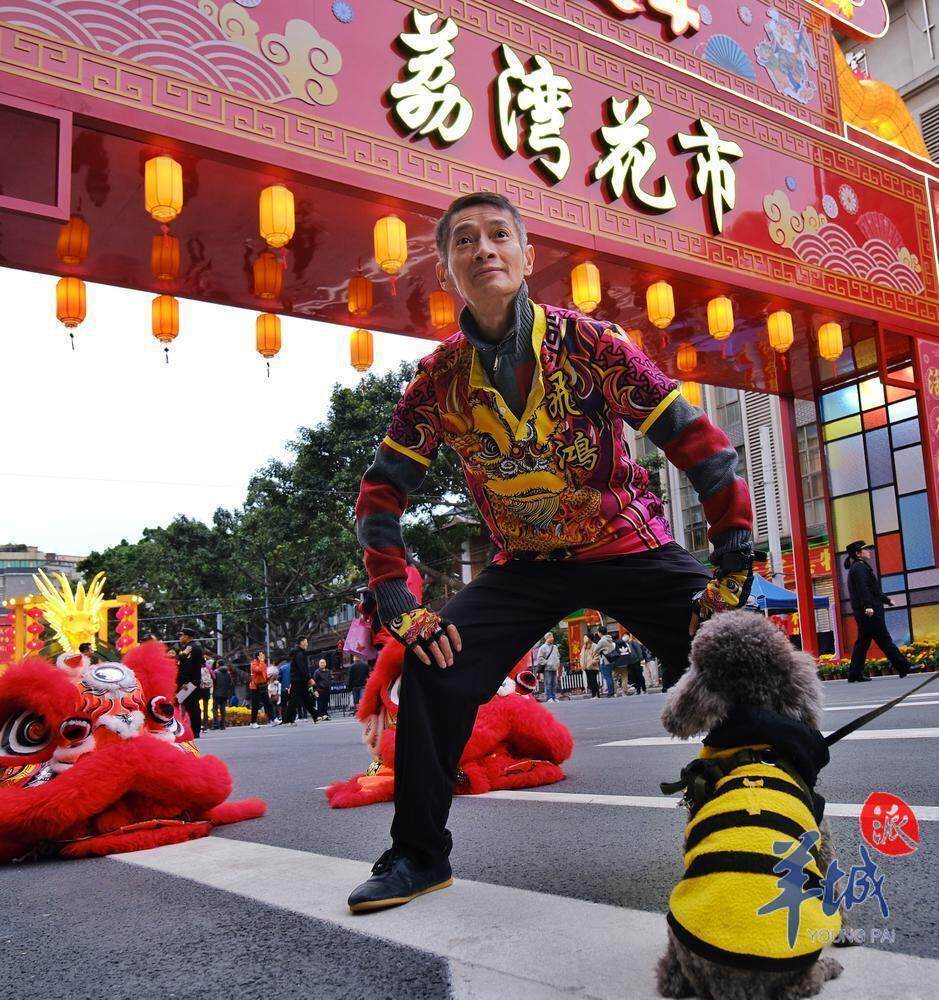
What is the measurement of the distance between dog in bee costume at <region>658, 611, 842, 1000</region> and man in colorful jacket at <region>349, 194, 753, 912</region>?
516 millimetres

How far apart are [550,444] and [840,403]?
1390 cm

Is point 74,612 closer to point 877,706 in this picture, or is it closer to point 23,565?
point 877,706

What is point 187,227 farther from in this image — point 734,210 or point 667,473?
point 667,473

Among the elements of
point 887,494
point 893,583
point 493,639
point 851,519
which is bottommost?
point 493,639

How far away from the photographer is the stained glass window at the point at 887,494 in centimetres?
1319

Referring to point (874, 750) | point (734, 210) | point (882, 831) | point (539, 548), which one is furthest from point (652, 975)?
point (734, 210)

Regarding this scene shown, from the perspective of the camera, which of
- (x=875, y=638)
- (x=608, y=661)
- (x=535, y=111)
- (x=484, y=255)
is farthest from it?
(x=608, y=661)

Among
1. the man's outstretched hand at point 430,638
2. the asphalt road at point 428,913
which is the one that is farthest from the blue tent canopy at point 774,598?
Result: the man's outstretched hand at point 430,638

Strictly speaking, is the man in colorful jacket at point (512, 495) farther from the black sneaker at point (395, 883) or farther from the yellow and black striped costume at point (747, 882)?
the yellow and black striped costume at point (747, 882)

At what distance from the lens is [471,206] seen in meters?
2.44

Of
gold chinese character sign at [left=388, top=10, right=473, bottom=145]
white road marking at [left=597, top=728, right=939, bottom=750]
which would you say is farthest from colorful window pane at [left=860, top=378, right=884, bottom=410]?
white road marking at [left=597, top=728, right=939, bottom=750]

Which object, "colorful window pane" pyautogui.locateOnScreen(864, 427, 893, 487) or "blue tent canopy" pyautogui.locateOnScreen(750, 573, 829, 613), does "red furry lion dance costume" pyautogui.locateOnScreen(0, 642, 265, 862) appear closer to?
"colorful window pane" pyautogui.locateOnScreen(864, 427, 893, 487)

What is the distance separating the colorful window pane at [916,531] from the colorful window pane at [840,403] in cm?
182

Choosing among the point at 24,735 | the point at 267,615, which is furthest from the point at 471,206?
the point at 267,615
